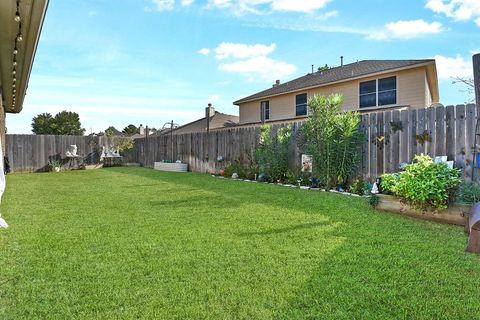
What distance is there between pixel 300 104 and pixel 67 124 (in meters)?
31.0

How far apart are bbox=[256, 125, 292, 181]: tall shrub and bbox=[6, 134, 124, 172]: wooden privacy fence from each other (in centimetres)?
958

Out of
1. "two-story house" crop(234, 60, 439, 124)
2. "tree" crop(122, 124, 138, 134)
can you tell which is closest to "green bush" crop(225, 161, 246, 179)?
"two-story house" crop(234, 60, 439, 124)

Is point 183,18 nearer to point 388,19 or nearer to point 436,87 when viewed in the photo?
point 388,19

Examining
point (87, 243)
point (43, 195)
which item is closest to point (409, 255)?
point (87, 243)

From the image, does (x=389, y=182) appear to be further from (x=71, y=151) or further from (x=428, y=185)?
(x=71, y=151)

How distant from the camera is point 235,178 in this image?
905 cm

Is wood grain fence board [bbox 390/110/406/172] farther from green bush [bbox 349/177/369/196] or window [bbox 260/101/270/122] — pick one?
window [bbox 260/101/270/122]

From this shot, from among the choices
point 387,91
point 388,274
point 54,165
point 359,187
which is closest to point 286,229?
point 388,274

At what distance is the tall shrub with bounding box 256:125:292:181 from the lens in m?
7.77

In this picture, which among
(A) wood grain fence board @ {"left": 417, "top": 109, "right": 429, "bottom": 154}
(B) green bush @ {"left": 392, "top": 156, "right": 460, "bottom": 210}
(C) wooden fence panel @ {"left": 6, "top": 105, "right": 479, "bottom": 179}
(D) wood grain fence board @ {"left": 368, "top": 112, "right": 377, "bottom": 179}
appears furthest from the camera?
(D) wood grain fence board @ {"left": 368, "top": 112, "right": 377, "bottom": 179}

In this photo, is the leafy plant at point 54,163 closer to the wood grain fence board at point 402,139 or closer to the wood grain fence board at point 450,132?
the wood grain fence board at point 402,139

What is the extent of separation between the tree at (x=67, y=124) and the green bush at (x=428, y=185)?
3749 cm

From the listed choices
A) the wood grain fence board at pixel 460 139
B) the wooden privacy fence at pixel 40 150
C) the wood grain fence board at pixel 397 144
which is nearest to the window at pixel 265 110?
the wooden privacy fence at pixel 40 150

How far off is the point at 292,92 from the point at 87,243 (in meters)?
Result: 13.6
